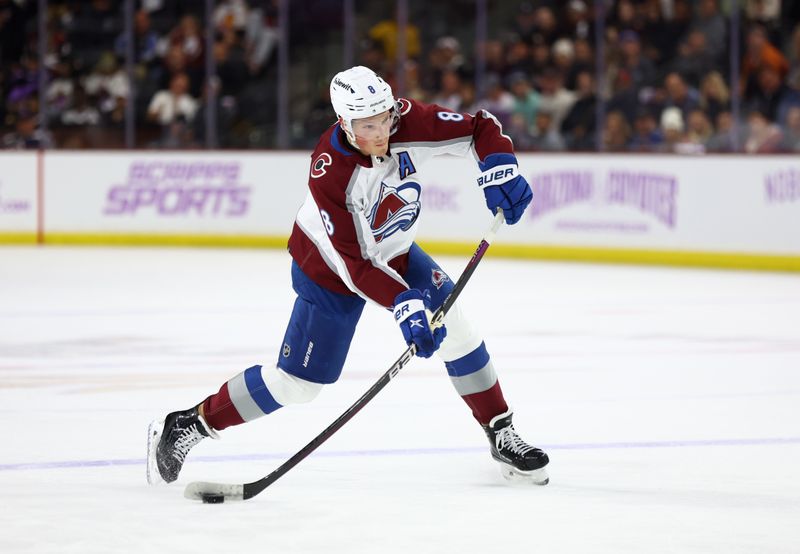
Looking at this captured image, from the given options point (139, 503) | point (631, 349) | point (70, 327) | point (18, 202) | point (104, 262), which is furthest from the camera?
point (18, 202)

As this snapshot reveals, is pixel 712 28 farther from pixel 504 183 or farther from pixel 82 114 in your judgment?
pixel 504 183

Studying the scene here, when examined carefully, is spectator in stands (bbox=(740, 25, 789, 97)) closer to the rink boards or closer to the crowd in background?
the crowd in background

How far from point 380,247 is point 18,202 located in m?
8.39

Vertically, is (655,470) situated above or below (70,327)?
above

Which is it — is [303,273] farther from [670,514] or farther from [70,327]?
[70,327]

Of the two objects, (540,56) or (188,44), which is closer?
Result: (540,56)

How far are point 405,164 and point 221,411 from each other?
77cm

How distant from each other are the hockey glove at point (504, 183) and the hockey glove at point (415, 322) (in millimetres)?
345

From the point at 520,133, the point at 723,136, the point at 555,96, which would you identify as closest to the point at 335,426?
the point at 723,136

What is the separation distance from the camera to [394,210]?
3396mm

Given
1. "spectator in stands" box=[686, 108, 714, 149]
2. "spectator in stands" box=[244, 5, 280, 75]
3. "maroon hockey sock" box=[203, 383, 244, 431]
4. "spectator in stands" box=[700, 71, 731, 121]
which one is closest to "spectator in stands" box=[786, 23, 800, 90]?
"spectator in stands" box=[700, 71, 731, 121]

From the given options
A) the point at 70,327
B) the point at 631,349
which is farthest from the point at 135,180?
the point at 631,349

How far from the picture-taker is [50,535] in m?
2.98

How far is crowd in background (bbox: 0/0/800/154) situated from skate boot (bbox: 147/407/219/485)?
659 centimetres
